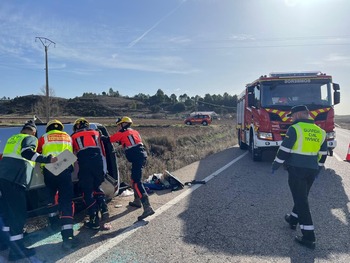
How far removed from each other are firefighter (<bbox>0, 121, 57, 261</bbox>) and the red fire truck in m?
7.12

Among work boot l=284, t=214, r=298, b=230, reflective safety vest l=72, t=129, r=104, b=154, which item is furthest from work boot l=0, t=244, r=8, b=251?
work boot l=284, t=214, r=298, b=230

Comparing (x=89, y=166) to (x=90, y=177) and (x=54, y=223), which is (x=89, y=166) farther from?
(x=54, y=223)

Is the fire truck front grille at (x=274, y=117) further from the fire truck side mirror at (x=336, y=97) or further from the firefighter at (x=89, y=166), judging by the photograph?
the firefighter at (x=89, y=166)

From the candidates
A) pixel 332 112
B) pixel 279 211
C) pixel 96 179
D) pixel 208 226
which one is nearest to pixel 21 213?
pixel 96 179

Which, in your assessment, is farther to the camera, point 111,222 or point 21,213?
point 111,222

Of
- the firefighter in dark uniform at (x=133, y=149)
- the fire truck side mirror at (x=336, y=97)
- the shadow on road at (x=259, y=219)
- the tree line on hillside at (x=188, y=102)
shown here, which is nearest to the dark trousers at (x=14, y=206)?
the firefighter in dark uniform at (x=133, y=149)

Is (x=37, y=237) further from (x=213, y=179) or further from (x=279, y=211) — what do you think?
(x=213, y=179)

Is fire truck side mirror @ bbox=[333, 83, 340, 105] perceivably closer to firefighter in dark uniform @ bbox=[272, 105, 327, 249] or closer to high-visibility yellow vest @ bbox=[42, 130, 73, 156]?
firefighter in dark uniform @ bbox=[272, 105, 327, 249]

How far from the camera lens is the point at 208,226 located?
4652 millimetres

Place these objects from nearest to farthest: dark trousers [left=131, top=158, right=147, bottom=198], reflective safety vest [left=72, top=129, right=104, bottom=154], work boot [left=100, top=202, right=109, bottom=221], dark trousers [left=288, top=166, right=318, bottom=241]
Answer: dark trousers [left=288, top=166, right=318, bottom=241] < reflective safety vest [left=72, top=129, right=104, bottom=154] < work boot [left=100, top=202, right=109, bottom=221] < dark trousers [left=131, top=158, right=147, bottom=198]

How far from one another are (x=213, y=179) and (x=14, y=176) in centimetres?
496

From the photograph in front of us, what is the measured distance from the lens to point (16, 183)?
3881mm

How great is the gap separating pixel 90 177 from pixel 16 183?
3.44ft

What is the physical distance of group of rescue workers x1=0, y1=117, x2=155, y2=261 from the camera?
3883 millimetres
